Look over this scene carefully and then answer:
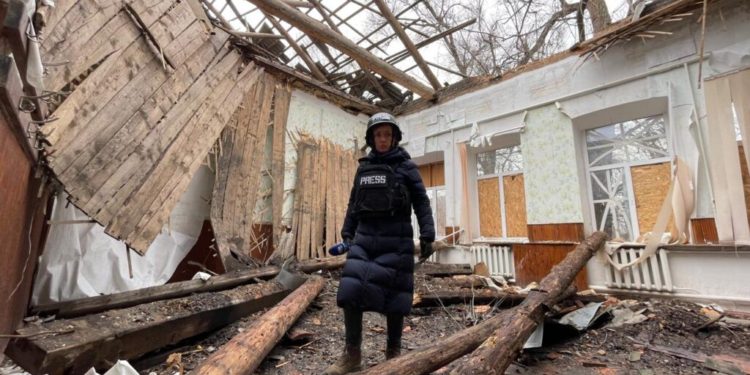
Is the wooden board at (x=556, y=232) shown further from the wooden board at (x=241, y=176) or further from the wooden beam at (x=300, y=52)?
the wooden beam at (x=300, y=52)

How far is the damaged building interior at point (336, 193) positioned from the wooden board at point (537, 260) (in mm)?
35

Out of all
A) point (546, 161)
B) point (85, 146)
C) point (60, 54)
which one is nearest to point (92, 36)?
point (60, 54)

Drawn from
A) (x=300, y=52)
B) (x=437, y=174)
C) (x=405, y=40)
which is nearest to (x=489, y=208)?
(x=437, y=174)

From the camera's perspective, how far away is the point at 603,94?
495cm

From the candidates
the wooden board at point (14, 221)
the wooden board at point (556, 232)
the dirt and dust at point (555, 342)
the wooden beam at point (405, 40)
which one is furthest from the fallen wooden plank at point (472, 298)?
the wooden beam at point (405, 40)

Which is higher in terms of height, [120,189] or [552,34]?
[552,34]

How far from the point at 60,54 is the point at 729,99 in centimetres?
666

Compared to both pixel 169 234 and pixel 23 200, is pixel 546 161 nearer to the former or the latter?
pixel 169 234

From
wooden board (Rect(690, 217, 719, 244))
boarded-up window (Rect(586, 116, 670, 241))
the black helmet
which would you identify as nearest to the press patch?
the black helmet

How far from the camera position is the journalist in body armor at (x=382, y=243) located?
2.12 metres

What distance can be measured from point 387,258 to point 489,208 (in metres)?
4.82

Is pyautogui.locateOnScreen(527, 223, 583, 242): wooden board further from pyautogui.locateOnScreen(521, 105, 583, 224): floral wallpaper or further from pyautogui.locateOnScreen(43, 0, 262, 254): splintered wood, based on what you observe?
pyautogui.locateOnScreen(43, 0, 262, 254): splintered wood

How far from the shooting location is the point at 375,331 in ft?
10.4

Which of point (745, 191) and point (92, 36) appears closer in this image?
point (92, 36)
